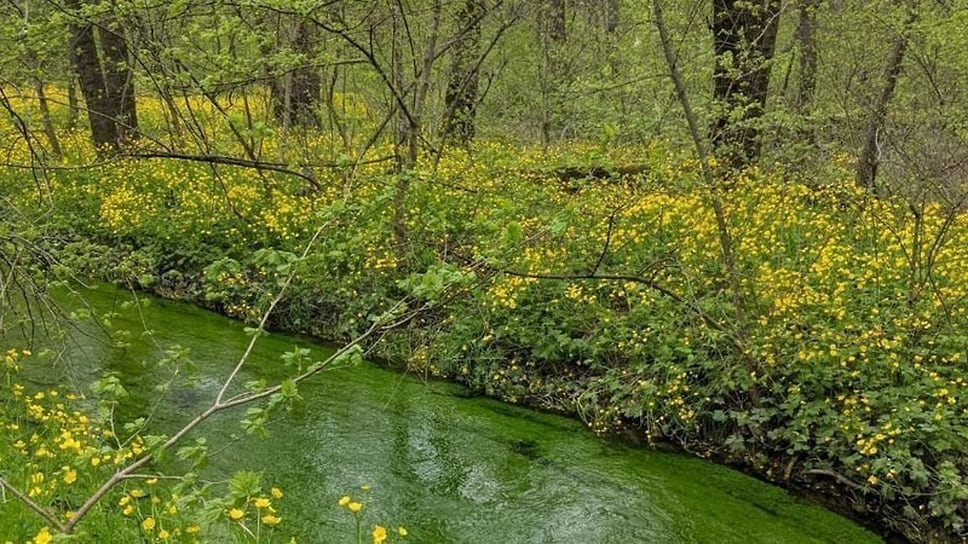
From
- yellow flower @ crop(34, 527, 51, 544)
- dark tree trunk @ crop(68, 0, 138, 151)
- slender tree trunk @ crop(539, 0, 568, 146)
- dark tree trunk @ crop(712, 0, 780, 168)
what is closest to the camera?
yellow flower @ crop(34, 527, 51, 544)

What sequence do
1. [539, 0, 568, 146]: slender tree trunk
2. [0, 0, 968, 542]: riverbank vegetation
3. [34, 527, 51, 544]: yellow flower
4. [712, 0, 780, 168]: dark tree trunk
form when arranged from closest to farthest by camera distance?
[34, 527, 51, 544]: yellow flower < [0, 0, 968, 542]: riverbank vegetation < [712, 0, 780, 168]: dark tree trunk < [539, 0, 568, 146]: slender tree trunk

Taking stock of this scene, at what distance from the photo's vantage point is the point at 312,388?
19.3 ft

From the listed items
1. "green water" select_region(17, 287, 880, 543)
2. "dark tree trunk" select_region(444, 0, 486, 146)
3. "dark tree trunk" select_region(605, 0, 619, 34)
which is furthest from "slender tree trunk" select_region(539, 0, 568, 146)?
"green water" select_region(17, 287, 880, 543)

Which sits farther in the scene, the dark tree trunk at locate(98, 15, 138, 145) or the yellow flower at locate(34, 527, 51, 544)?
the dark tree trunk at locate(98, 15, 138, 145)

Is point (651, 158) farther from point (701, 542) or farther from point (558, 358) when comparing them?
point (701, 542)

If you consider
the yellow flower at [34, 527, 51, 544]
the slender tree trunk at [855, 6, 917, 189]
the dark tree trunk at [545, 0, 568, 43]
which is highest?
the dark tree trunk at [545, 0, 568, 43]

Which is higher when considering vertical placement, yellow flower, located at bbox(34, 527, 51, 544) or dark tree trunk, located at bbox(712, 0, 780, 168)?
dark tree trunk, located at bbox(712, 0, 780, 168)

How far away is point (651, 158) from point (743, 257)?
3.81 ft

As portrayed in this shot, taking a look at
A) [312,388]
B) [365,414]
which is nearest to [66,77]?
[312,388]

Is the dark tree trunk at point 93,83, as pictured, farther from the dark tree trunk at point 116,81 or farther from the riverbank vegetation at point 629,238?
the riverbank vegetation at point 629,238

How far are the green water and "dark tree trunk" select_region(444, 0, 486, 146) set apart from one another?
123 inches

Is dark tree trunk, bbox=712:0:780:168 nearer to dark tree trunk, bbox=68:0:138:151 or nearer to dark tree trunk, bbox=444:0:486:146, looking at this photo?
dark tree trunk, bbox=444:0:486:146

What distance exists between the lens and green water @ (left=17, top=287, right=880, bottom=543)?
411 centimetres

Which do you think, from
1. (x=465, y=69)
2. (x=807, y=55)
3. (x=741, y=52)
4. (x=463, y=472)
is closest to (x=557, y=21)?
(x=465, y=69)
